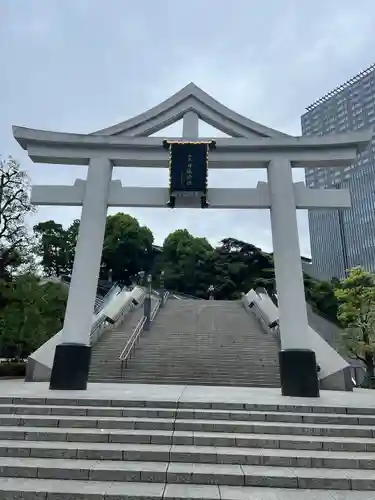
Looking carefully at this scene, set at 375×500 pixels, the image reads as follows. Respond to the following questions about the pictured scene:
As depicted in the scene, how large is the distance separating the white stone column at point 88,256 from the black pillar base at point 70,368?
178mm

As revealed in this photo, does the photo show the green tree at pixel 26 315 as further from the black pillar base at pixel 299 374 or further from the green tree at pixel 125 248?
the green tree at pixel 125 248

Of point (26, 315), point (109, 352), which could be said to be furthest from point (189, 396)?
point (26, 315)

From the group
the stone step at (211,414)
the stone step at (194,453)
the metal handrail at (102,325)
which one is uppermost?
the metal handrail at (102,325)

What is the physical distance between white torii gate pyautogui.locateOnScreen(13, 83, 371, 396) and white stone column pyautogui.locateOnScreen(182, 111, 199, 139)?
0.02 meters

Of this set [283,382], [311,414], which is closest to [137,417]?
[311,414]

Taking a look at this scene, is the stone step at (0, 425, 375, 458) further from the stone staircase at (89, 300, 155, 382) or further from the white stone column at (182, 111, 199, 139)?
the white stone column at (182, 111, 199, 139)

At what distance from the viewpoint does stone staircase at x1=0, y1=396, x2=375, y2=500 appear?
3.90 meters

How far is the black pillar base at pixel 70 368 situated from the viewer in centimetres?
776

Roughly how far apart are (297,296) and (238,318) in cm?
1026

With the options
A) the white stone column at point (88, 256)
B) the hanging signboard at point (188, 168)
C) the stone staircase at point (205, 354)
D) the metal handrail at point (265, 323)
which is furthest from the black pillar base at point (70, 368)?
the metal handrail at point (265, 323)


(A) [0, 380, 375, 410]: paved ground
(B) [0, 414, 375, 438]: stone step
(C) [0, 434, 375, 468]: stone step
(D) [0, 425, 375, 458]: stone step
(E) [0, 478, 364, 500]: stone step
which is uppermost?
(A) [0, 380, 375, 410]: paved ground

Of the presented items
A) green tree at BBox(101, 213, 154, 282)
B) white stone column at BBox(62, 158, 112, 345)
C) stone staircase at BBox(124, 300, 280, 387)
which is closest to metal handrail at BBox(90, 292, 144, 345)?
stone staircase at BBox(124, 300, 280, 387)

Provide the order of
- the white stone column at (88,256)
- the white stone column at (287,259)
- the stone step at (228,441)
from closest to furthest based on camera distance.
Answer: the stone step at (228,441), the white stone column at (287,259), the white stone column at (88,256)

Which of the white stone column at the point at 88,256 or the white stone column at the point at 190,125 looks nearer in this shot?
the white stone column at the point at 88,256
